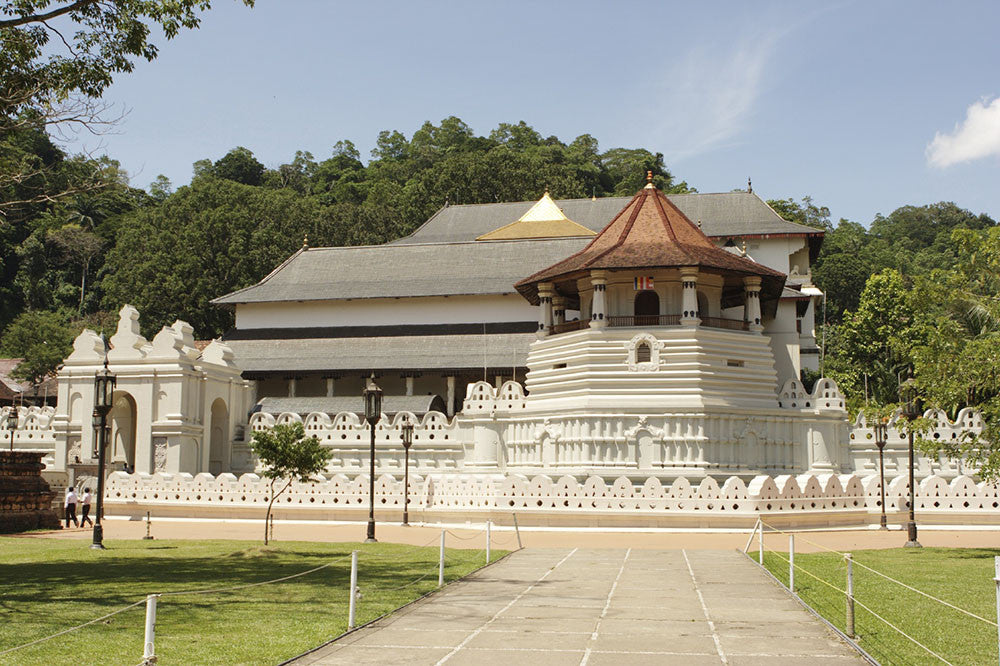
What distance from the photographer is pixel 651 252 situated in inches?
1489

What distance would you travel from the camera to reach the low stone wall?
1101 inches

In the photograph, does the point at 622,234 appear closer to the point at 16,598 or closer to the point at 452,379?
the point at 452,379

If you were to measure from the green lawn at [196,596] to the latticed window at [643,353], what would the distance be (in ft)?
50.8

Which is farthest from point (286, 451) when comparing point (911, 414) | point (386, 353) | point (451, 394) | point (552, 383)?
point (386, 353)

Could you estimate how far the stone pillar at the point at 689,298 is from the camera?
3691 cm

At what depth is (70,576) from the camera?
16969mm

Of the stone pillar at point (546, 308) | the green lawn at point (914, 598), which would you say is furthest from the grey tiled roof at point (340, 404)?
the green lawn at point (914, 598)

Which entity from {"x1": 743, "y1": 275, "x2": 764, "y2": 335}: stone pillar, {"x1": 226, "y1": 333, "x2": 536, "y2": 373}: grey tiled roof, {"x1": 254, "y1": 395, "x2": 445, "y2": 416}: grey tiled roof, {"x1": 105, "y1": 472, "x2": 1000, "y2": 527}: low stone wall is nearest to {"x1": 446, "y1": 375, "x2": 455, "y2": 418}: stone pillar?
{"x1": 254, "y1": 395, "x2": 445, "y2": 416}: grey tiled roof

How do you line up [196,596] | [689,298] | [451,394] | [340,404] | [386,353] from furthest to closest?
[386,353], [451,394], [340,404], [689,298], [196,596]

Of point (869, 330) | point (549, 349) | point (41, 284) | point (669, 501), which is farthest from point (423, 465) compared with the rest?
point (41, 284)

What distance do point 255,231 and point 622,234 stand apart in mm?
42877

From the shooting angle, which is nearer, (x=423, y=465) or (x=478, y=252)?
(x=423, y=465)

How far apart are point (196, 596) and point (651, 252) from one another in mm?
25918

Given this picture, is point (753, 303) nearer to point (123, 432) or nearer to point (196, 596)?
point (123, 432)
